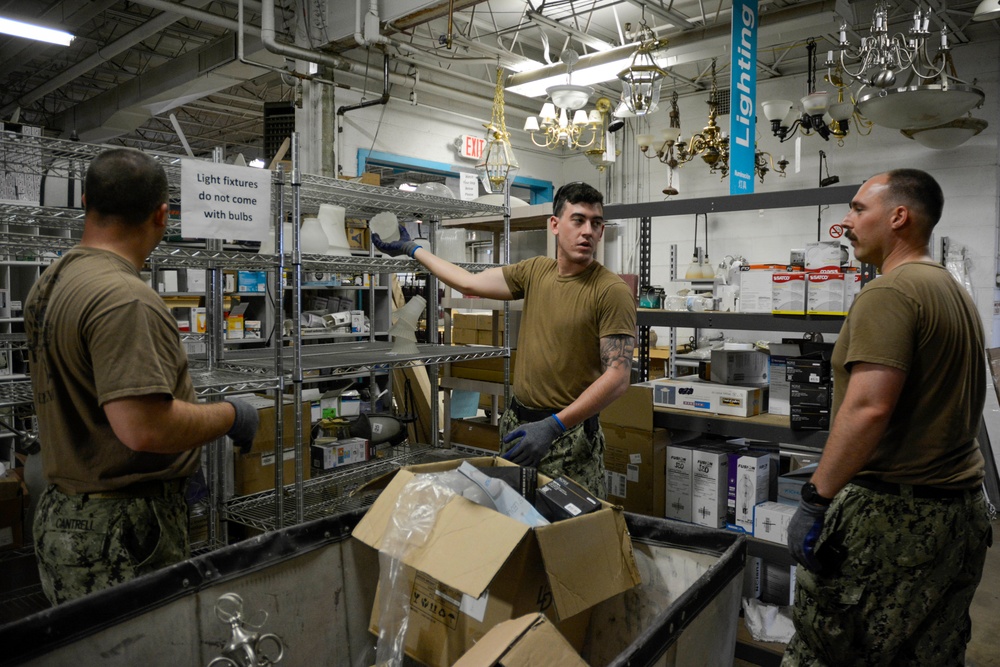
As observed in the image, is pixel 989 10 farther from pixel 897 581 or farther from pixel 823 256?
pixel 897 581

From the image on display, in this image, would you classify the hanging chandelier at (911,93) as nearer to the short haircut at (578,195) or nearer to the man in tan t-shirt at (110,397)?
the short haircut at (578,195)

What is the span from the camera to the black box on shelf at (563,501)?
142cm

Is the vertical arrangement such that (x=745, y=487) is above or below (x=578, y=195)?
below

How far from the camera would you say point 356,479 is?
3129mm

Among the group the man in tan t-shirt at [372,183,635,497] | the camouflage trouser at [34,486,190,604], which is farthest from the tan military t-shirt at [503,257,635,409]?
the camouflage trouser at [34,486,190,604]

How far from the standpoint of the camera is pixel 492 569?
3.97 ft

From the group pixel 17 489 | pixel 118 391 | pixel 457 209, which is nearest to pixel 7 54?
pixel 17 489

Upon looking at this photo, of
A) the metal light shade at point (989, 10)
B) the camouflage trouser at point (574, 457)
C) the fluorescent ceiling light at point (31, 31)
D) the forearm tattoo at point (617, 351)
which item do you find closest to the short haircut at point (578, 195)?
the forearm tattoo at point (617, 351)

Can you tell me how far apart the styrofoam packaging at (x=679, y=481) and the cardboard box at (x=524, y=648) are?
6.08 feet

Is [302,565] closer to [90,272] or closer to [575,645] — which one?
[575,645]

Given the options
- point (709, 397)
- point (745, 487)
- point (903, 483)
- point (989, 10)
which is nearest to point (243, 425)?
point (903, 483)

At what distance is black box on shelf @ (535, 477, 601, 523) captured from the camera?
4.64 ft

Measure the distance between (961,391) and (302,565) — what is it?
159 cm

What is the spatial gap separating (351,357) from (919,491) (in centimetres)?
202
